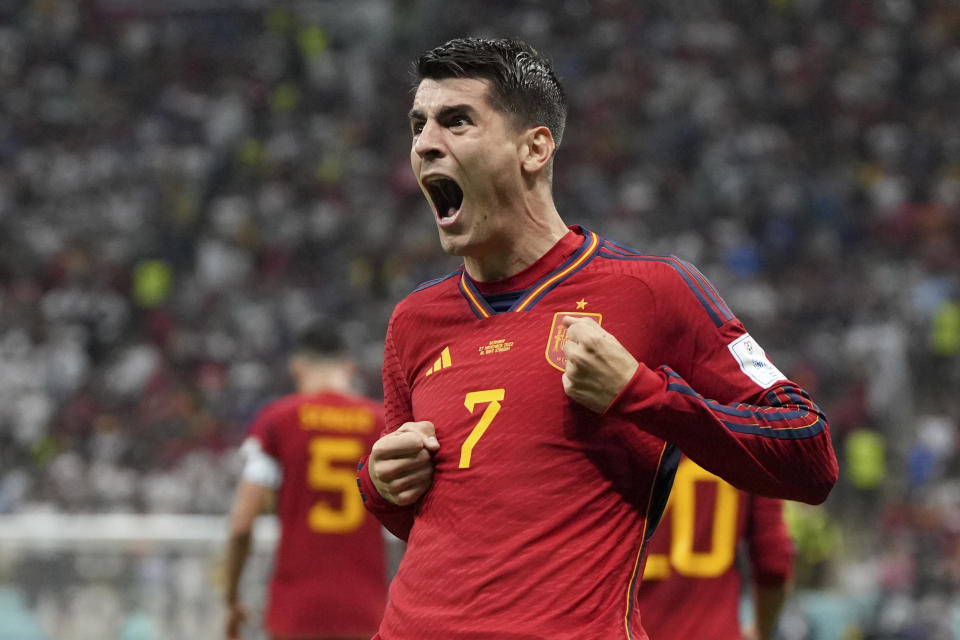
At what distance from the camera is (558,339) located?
7.93ft

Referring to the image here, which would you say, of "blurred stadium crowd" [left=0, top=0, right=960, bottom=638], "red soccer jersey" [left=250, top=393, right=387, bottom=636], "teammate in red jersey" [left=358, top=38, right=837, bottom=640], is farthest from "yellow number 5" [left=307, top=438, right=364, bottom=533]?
"blurred stadium crowd" [left=0, top=0, right=960, bottom=638]

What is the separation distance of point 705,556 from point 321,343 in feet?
8.48

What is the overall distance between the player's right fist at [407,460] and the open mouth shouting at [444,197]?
0.39 meters

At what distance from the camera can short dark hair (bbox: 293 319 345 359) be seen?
6230 mm

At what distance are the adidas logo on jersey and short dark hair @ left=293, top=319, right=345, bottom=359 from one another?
3682 mm

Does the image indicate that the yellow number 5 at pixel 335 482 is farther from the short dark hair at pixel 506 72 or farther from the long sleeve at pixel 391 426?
the short dark hair at pixel 506 72

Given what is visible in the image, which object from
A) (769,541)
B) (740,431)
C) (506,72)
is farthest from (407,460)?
(769,541)

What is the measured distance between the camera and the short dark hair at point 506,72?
254cm

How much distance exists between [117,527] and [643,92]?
11.3m

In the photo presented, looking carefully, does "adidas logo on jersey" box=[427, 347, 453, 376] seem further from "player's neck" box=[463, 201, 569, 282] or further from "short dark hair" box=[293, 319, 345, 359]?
"short dark hair" box=[293, 319, 345, 359]

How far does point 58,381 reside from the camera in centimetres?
1561

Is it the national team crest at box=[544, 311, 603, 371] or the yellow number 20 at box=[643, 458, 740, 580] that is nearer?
the national team crest at box=[544, 311, 603, 371]

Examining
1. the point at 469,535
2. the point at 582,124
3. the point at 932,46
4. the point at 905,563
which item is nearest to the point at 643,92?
the point at 582,124

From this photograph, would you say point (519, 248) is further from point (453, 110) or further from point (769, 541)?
point (769, 541)
